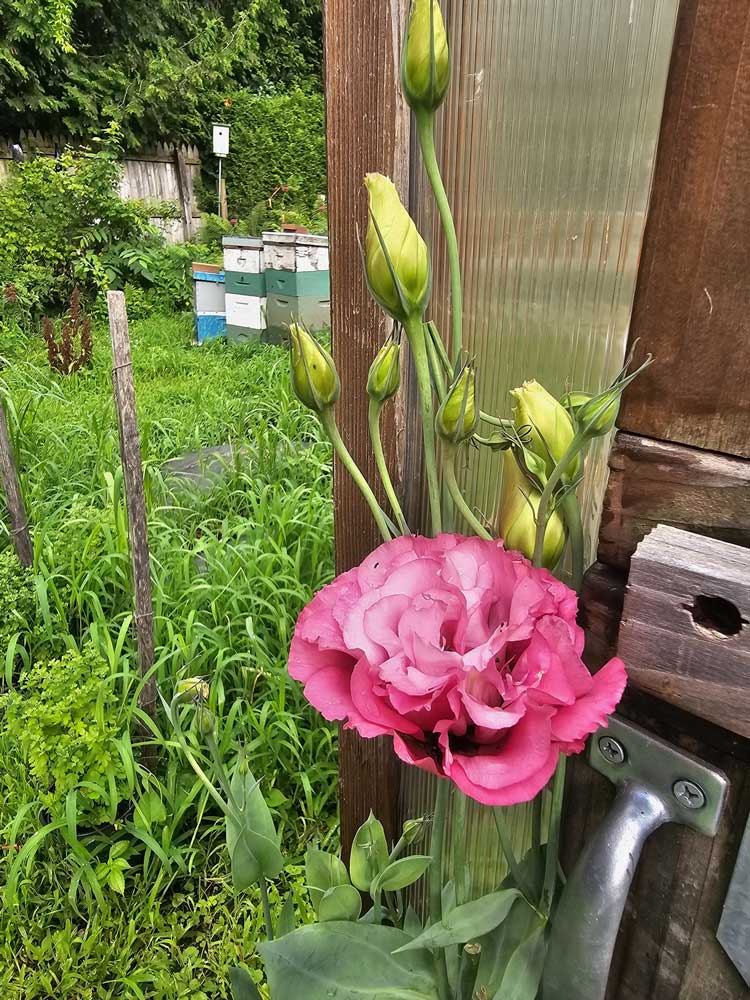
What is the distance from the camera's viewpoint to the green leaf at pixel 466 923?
1.57ft

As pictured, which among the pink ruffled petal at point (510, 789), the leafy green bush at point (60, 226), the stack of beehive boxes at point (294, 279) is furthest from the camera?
the leafy green bush at point (60, 226)

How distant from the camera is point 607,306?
0.50m

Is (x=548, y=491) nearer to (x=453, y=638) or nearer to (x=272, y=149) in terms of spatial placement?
(x=453, y=638)

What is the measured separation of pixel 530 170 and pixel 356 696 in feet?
1.21

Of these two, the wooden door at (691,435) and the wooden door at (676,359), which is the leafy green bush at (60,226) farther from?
the wooden door at (691,435)

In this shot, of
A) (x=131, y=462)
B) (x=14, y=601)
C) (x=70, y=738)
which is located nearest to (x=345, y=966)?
(x=70, y=738)

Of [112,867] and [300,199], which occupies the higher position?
[300,199]

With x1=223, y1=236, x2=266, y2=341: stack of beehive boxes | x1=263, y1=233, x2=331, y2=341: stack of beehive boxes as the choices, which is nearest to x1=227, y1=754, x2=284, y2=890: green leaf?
x1=263, y1=233, x2=331, y2=341: stack of beehive boxes

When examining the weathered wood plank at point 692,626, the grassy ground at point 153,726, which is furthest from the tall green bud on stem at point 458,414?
the grassy ground at point 153,726

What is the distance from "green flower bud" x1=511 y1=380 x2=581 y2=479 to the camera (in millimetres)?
423

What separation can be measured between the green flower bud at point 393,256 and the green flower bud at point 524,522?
11 cm

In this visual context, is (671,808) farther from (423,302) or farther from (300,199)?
(300,199)

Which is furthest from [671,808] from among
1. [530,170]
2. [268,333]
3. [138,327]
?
[138,327]

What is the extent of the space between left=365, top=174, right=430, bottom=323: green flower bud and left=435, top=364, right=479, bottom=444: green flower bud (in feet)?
→ 0.18
